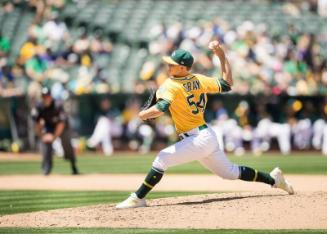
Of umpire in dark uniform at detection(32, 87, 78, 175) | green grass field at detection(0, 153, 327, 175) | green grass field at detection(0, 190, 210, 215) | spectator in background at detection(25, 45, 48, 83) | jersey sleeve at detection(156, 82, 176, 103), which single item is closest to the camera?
jersey sleeve at detection(156, 82, 176, 103)

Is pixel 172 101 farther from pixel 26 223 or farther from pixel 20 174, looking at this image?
pixel 20 174

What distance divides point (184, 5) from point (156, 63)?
4076 mm

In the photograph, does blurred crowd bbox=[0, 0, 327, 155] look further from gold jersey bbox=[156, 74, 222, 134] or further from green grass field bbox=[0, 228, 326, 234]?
green grass field bbox=[0, 228, 326, 234]

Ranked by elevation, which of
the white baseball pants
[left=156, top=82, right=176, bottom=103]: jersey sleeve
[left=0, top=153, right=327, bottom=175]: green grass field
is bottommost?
[left=0, top=153, right=327, bottom=175]: green grass field

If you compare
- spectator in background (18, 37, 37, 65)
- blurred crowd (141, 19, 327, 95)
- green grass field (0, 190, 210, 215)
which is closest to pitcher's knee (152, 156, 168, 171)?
green grass field (0, 190, 210, 215)

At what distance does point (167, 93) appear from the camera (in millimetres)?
8617

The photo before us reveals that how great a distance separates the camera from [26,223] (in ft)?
27.7

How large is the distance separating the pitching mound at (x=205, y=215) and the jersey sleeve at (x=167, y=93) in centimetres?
121

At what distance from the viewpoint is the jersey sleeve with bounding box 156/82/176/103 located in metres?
8.58

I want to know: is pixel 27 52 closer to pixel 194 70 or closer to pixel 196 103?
pixel 194 70

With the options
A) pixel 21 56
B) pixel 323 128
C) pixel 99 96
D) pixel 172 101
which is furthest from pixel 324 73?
pixel 172 101

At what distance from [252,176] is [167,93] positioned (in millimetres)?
1506

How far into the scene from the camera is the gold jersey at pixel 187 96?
869 centimetres

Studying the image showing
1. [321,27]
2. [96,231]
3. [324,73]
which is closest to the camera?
[96,231]
